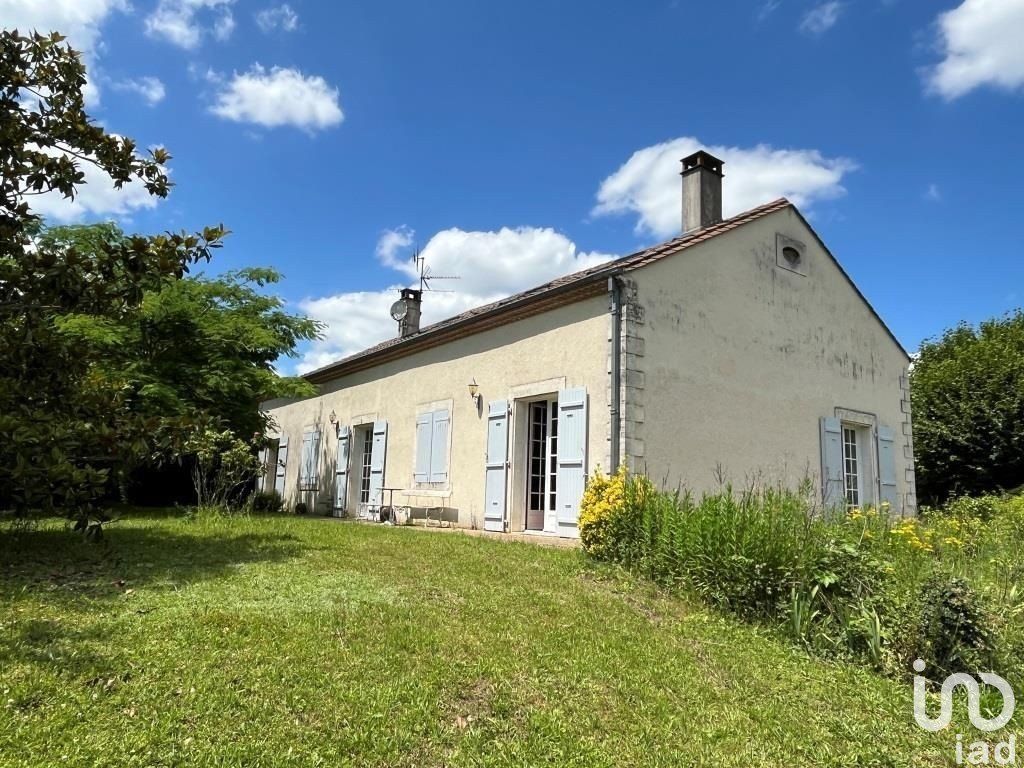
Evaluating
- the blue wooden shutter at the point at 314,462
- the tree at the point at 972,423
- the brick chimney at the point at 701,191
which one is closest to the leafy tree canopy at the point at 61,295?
the brick chimney at the point at 701,191

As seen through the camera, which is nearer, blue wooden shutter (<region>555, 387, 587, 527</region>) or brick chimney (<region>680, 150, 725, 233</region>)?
blue wooden shutter (<region>555, 387, 587, 527</region>)

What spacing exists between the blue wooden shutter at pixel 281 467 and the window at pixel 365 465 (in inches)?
141

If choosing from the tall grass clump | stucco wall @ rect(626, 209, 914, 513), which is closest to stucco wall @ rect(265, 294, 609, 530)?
stucco wall @ rect(626, 209, 914, 513)

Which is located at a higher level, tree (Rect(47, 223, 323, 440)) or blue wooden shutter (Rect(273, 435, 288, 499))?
tree (Rect(47, 223, 323, 440))

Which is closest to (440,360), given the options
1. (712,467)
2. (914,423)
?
(712,467)

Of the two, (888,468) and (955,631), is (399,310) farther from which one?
(955,631)

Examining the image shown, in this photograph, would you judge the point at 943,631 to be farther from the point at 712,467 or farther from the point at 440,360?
the point at 440,360

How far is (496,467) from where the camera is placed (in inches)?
397

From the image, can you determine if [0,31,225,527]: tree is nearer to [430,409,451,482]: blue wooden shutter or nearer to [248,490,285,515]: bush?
[430,409,451,482]: blue wooden shutter

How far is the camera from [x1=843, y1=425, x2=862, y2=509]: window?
11734mm

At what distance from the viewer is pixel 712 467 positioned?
31.0ft

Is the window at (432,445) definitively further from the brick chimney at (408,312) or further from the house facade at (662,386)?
the brick chimney at (408,312)

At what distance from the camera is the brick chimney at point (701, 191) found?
11.6 meters

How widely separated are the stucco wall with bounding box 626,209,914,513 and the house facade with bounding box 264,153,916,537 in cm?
3
